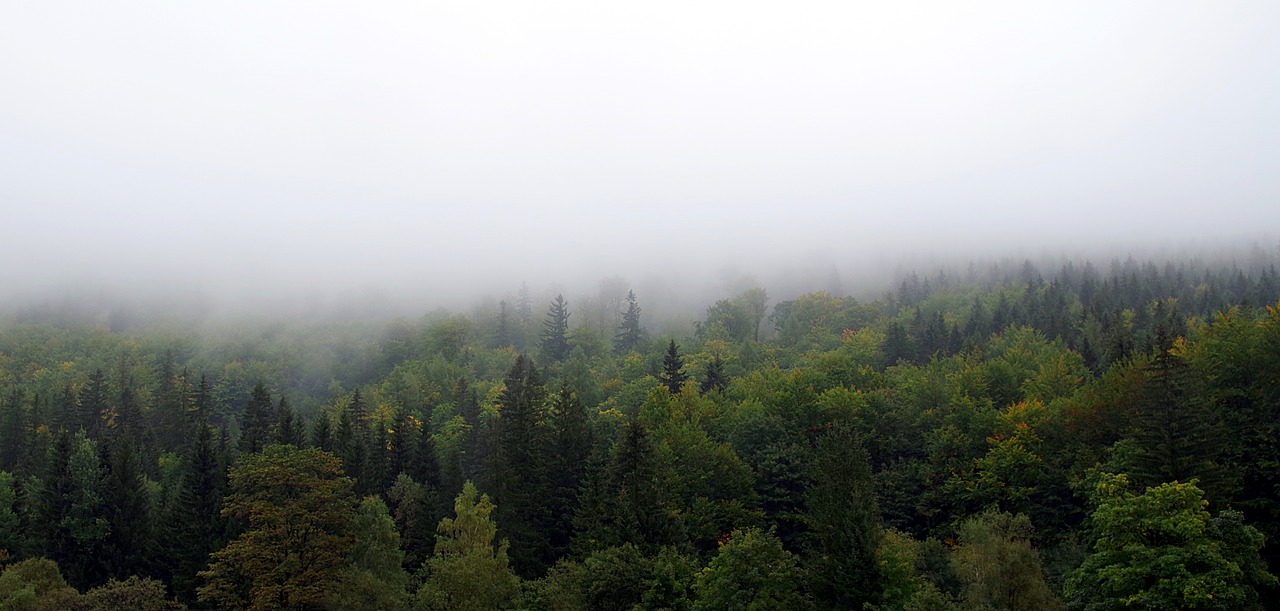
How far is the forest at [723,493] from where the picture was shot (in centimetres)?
3712

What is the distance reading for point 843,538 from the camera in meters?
40.3

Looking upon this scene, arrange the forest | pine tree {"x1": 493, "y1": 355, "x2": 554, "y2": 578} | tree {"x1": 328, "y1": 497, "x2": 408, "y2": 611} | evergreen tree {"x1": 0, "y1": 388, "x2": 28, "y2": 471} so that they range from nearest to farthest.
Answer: the forest
tree {"x1": 328, "y1": 497, "x2": 408, "y2": 611}
pine tree {"x1": 493, "y1": 355, "x2": 554, "y2": 578}
evergreen tree {"x1": 0, "y1": 388, "x2": 28, "y2": 471}

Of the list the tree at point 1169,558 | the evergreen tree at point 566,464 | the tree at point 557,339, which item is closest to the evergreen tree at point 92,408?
the tree at point 557,339

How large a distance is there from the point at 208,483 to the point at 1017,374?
7635cm

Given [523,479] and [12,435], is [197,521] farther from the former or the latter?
[12,435]

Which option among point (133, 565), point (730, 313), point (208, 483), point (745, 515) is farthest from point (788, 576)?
point (730, 313)

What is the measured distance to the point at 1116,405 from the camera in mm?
52688

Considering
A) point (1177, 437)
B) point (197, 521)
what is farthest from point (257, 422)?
point (1177, 437)

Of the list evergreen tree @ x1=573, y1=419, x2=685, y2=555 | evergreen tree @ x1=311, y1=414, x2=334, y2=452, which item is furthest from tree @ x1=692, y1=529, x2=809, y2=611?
evergreen tree @ x1=311, y1=414, x2=334, y2=452

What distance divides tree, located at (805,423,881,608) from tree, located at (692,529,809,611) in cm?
369

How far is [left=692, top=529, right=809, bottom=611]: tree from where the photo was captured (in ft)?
117

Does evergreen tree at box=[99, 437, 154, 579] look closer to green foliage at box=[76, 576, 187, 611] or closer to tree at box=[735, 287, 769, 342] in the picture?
green foliage at box=[76, 576, 187, 611]

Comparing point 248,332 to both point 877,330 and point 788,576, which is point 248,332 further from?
point 788,576

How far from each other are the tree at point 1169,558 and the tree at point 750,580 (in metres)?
14.1
